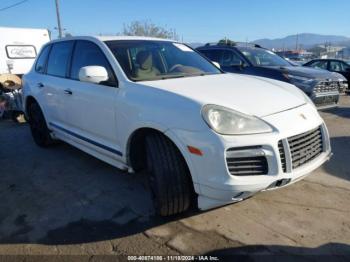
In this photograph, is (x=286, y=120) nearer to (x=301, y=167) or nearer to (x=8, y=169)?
(x=301, y=167)

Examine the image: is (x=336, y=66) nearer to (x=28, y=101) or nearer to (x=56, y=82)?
(x=28, y=101)

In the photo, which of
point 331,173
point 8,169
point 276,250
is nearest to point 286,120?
point 276,250

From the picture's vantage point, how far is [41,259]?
267 centimetres

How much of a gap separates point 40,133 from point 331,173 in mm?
4446

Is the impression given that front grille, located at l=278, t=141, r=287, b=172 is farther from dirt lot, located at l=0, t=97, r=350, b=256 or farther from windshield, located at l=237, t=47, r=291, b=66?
windshield, located at l=237, t=47, r=291, b=66

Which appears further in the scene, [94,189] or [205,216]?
[94,189]

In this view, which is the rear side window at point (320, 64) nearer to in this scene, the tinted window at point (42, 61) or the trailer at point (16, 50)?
the trailer at point (16, 50)

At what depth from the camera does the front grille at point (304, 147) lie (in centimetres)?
268

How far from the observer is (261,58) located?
813 centimetres

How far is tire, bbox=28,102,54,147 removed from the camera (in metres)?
5.32

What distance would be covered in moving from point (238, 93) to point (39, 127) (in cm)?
371

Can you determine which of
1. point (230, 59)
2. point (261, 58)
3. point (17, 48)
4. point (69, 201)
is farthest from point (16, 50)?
point (69, 201)

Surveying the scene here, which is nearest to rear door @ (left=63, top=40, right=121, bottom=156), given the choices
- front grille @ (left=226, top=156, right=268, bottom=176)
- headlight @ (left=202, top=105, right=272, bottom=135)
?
headlight @ (left=202, top=105, right=272, bottom=135)

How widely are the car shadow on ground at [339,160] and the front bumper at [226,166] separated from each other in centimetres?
176
